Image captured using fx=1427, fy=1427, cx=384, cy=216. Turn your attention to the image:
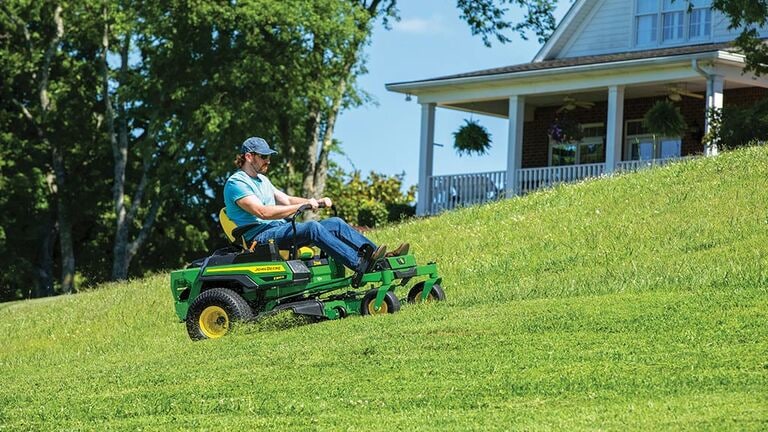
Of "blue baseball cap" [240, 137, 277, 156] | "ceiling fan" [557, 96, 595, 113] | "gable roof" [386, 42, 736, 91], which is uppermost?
"gable roof" [386, 42, 736, 91]

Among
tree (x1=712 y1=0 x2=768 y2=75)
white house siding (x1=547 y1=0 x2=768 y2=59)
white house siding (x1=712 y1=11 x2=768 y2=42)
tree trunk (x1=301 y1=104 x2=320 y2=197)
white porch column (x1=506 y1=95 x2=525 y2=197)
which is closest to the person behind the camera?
tree (x1=712 y1=0 x2=768 y2=75)

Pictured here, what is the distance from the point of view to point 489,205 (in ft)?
76.8

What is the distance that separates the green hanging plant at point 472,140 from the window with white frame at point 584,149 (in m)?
2.73

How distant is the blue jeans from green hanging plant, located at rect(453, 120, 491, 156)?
17.9 m

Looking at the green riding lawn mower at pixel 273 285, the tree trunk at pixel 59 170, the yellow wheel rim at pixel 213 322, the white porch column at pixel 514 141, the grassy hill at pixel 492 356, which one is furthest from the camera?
the tree trunk at pixel 59 170

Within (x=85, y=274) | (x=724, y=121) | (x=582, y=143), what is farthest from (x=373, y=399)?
(x=85, y=274)

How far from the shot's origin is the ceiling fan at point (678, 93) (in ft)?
95.5

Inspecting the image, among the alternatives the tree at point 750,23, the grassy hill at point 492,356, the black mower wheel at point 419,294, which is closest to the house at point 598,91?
the tree at point 750,23

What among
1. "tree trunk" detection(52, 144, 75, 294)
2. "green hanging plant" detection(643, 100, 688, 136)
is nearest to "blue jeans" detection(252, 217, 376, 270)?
"green hanging plant" detection(643, 100, 688, 136)

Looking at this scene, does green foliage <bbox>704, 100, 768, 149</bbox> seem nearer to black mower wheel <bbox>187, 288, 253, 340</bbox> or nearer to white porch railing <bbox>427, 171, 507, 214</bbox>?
white porch railing <bbox>427, 171, 507, 214</bbox>

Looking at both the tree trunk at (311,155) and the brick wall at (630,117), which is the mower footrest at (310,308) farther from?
the tree trunk at (311,155)

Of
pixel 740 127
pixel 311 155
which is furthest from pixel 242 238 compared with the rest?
pixel 311 155

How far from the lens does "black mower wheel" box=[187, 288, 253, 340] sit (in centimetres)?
1288

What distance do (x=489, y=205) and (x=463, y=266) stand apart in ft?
18.9
